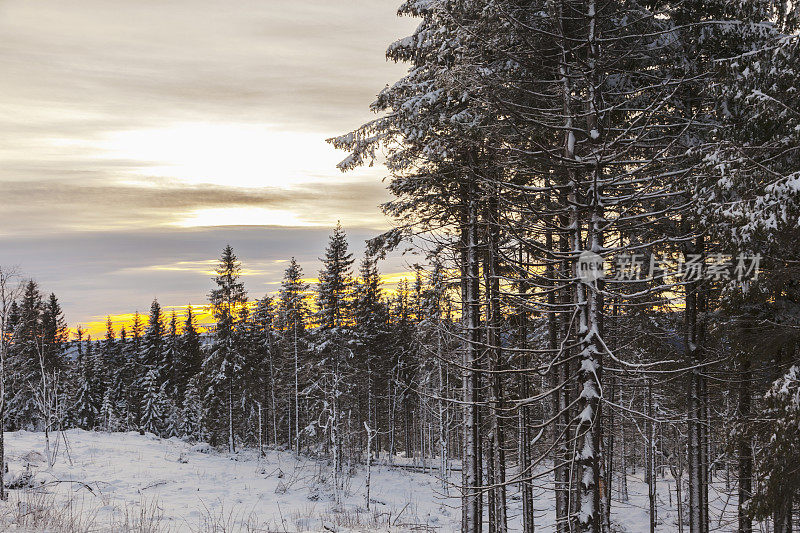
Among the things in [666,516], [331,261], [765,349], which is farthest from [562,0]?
[666,516]

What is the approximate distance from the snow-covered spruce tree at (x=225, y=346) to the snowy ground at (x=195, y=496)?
517 centimetres

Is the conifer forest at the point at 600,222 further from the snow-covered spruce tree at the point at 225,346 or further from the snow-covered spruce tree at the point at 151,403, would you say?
the snow-covered spruce tree at the point at 151,403

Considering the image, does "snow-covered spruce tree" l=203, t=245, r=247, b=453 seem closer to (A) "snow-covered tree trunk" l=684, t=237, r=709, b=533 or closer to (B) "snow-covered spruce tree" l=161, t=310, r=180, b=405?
(B) "snow-covered spruce tree" l=161, t=310, r=180, b=405

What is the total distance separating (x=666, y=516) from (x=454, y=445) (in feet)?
90.3

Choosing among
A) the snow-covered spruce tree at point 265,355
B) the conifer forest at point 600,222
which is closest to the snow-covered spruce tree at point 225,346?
the snow-covered spruce tree at point 265,355

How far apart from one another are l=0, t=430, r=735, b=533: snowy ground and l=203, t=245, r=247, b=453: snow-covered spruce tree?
5.17 m

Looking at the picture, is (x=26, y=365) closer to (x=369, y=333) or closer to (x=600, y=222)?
(x=369, y=333)

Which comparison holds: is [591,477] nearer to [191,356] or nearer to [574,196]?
[574,196]

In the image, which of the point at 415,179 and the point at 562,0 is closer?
the point at 562,0

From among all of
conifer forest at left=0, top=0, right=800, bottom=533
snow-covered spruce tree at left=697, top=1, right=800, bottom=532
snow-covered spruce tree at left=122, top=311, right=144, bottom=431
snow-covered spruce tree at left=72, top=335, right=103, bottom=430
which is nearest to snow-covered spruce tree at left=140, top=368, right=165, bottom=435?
snow-covered spruce tree at left=122, top=311, right=144, bottom=431

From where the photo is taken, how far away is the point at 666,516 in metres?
32.7

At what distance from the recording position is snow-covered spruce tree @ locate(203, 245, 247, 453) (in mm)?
39500

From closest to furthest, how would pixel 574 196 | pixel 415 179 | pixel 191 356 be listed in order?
pixel 574 196
pixel 415 179
pixel 191 356

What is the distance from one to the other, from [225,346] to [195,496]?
22.2 meters
